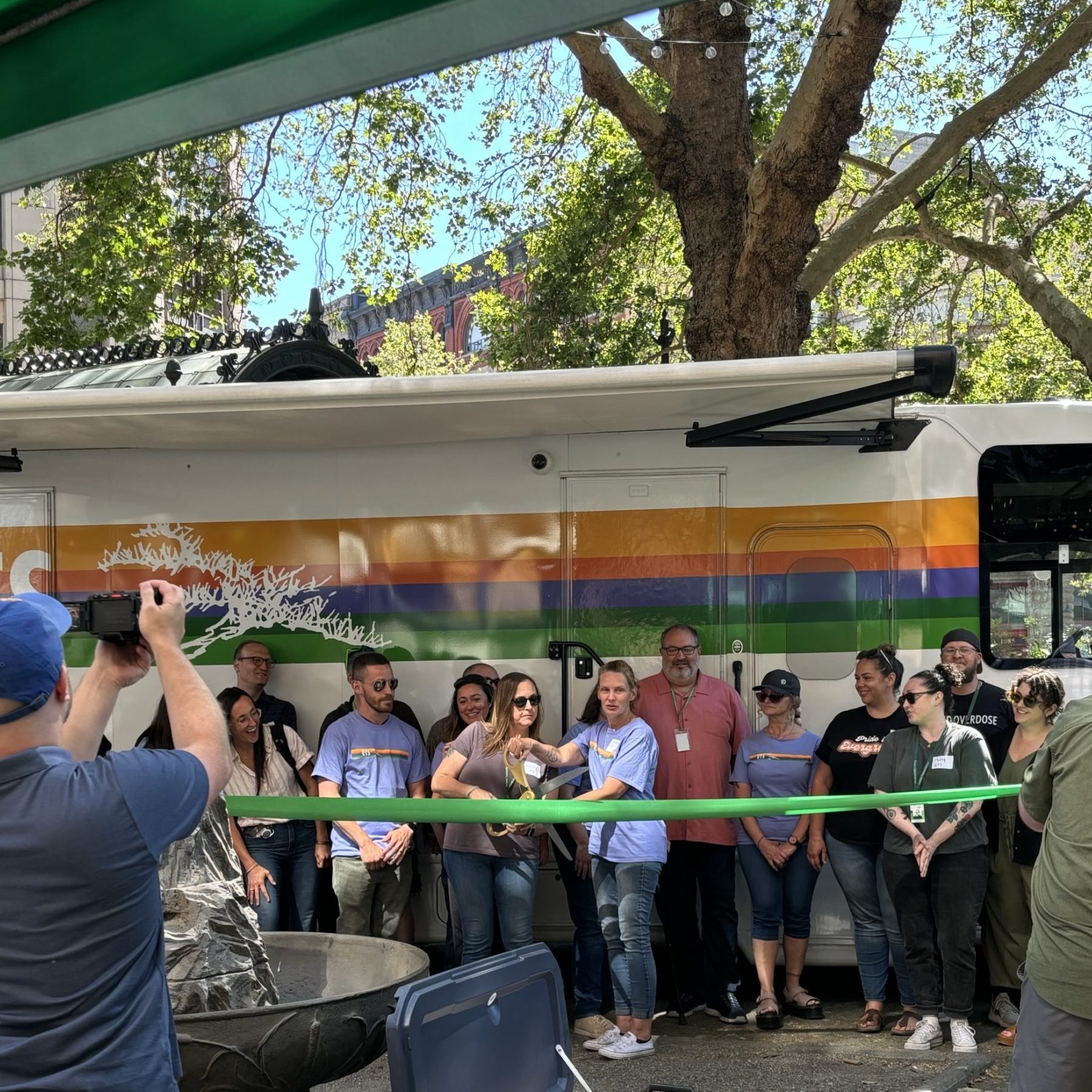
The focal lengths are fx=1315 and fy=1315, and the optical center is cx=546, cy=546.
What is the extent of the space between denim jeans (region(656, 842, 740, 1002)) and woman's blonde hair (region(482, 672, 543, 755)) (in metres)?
1.09

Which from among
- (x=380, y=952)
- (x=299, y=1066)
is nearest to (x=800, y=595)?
(x=380, y=952)

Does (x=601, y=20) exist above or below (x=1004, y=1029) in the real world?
above

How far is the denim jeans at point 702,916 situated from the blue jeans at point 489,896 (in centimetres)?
77

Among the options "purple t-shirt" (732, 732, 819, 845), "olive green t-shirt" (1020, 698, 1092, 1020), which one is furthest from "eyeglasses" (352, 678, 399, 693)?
"olive green t-shirt" (1020, 698, 1092, 1020)

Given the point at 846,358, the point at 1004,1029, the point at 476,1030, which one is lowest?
the point at 1004,1029

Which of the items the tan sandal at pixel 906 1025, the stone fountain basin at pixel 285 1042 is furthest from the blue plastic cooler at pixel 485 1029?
the tan sandal at pixel 906 1025

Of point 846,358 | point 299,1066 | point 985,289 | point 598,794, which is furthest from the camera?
point 985,289

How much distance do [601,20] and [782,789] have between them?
5.81m

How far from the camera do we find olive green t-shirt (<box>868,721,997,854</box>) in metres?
6.39

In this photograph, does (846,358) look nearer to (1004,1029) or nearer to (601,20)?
(1004,1029)

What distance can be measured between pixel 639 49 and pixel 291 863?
27.5 feet

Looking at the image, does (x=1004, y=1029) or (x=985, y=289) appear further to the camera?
(x=985, y=289)

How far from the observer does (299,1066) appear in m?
3.99

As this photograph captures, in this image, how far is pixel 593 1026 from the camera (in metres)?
6.49
